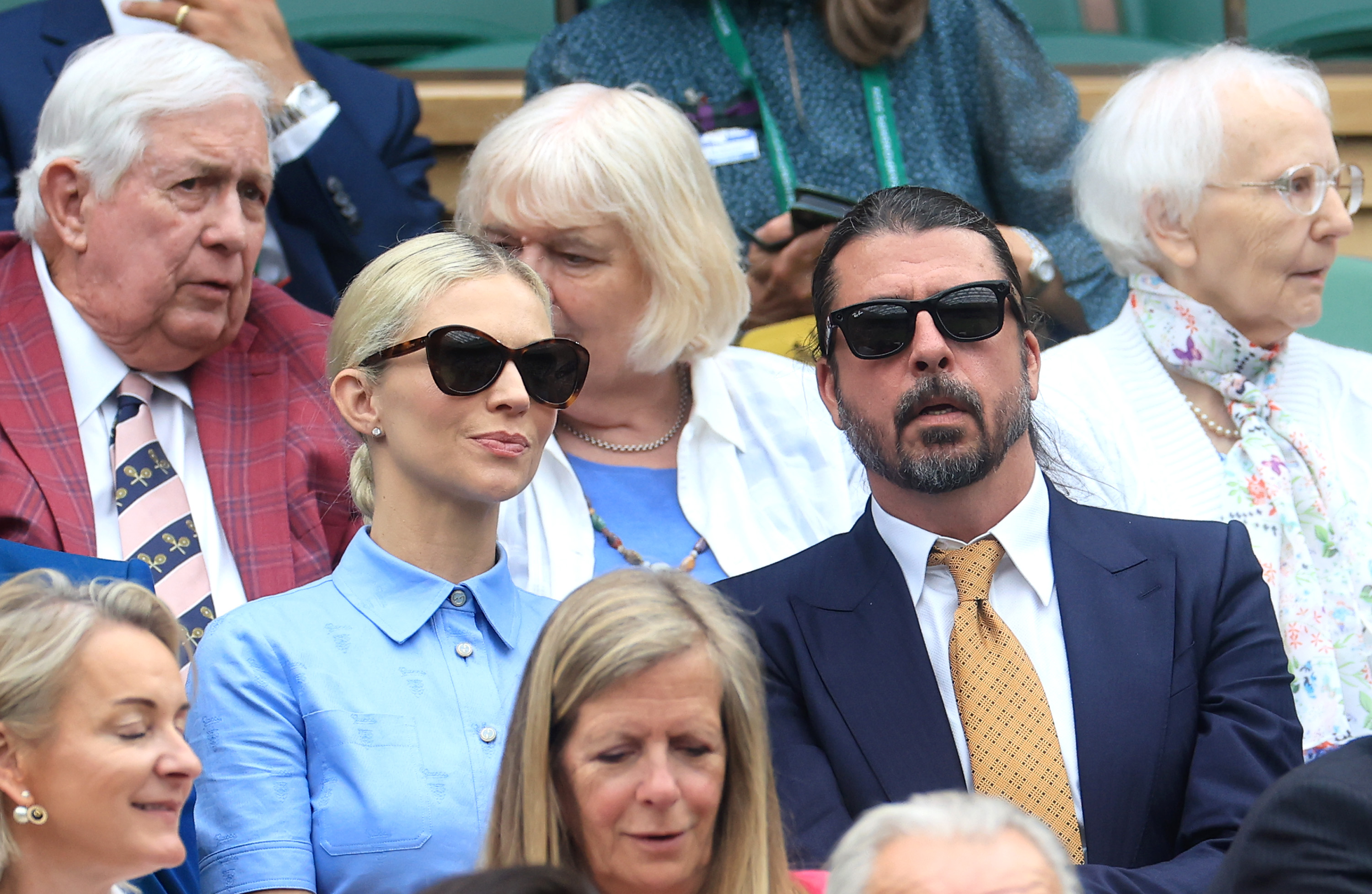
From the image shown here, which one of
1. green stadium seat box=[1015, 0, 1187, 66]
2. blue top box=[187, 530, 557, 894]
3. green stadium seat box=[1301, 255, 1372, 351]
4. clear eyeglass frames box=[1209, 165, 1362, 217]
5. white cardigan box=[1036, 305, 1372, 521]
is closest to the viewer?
blue top box=[187, 530, 557, 894]

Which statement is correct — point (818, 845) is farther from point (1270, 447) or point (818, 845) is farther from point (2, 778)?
point (1270, 447)

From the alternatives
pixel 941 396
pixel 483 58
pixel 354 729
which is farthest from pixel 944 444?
pixel 483 58

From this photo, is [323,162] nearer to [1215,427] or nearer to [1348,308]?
[1215,427]

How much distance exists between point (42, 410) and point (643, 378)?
2.99ft

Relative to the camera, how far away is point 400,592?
77.1 inches

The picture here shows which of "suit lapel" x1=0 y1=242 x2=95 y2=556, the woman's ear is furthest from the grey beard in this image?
"suit lapel" x1=0 y1=242 x2=95 y2=556

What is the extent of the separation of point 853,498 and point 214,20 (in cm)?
145

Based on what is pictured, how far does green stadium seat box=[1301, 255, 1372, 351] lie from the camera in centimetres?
338

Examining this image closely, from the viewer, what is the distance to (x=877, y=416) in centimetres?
209

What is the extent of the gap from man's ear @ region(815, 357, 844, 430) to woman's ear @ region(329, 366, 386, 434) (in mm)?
608

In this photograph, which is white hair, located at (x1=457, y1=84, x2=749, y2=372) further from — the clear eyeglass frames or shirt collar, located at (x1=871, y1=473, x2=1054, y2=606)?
the clear eyeglass frames

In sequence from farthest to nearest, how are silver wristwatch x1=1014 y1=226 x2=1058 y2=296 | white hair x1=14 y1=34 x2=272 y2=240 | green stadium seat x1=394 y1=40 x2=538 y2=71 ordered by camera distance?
green stadium seat x1=394 y1=40 x2=538 y2=71, silver wristwatch x1=1014 y1=226 x2=1058 y2=296, white hair x1=14 y1=34 x2=272 y2=240

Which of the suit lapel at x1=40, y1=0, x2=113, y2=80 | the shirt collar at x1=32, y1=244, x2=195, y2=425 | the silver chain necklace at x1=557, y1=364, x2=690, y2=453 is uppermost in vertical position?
the suit lapel at x1=40, y1=0, x2=113, y2=80

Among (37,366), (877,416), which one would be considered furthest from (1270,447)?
(37,366)
